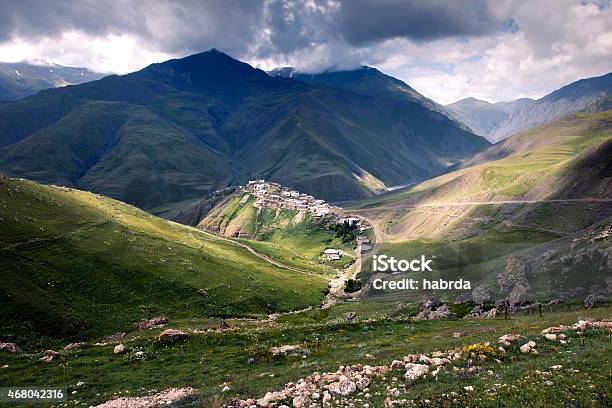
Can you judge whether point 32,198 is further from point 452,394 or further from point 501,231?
point 501,231

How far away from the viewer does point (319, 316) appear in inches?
3450

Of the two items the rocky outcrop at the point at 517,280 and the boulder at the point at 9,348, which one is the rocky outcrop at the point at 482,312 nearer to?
the rocky outcrop at the point at 517,280

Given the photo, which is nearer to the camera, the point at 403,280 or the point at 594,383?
the point at 594,383

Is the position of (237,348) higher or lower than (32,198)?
lower

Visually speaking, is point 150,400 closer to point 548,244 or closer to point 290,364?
point 290,364

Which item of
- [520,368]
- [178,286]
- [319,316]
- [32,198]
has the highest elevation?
[32,198]

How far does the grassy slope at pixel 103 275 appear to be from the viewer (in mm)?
67875

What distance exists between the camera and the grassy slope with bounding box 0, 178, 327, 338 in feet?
223

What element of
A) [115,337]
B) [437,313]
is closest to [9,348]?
[115,337]

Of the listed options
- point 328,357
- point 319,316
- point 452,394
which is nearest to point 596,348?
point 452,394

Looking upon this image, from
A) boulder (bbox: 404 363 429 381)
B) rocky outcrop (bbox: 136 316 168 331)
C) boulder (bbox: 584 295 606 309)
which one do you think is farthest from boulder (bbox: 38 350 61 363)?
boulder (bbox: 584 295 606 309)

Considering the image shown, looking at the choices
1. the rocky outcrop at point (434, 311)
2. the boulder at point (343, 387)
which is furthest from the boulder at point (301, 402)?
the rocky outcrop at point (434, 311)

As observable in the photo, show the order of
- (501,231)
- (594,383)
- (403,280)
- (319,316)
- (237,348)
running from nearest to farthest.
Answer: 1. (594,383)
2. (237,348)
3. (319,316)
4. (403,280)
5. (501,231)

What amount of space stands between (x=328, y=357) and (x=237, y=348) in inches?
550
